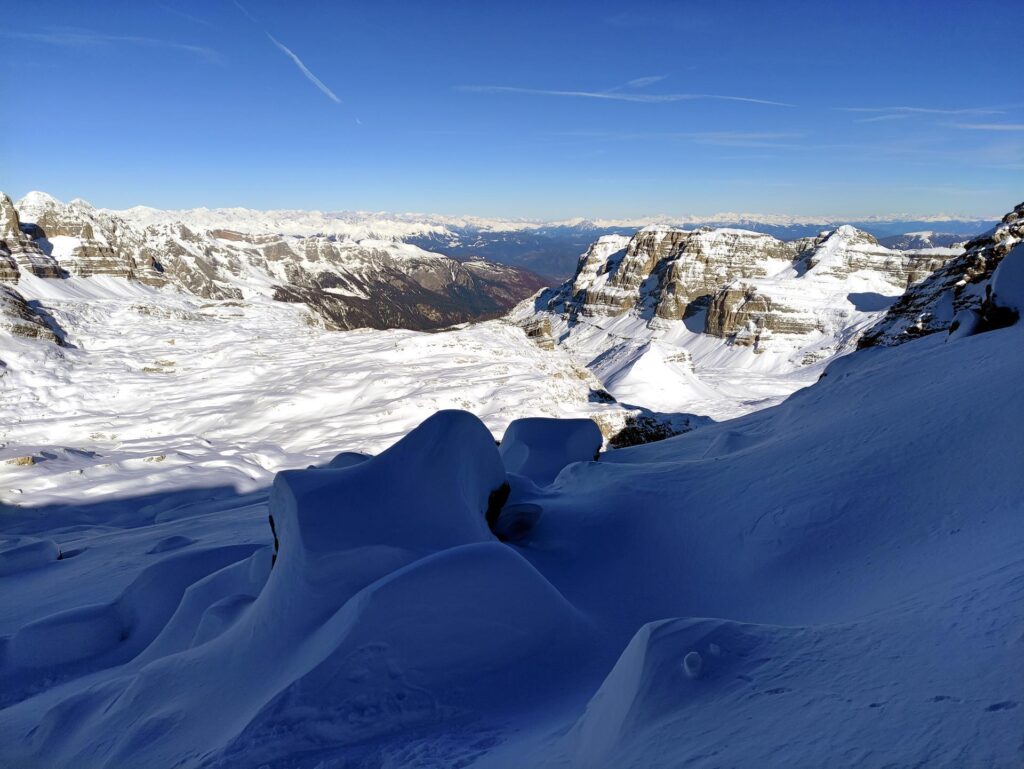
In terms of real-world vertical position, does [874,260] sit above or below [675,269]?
above

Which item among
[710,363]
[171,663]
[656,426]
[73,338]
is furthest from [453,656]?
[710,363]

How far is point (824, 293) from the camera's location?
141 metres

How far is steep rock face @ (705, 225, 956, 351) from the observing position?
131m

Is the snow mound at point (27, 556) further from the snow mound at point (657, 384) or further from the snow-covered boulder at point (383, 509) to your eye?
the snow mound at point (657, 384)

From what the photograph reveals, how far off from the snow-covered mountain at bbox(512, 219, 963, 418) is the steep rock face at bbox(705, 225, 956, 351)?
10.4 inches

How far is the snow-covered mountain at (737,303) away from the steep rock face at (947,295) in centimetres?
4142

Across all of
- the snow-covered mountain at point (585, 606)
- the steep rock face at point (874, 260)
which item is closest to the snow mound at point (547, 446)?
the snow-covered mountain at point (585, 606)

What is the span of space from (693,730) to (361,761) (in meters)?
2.85

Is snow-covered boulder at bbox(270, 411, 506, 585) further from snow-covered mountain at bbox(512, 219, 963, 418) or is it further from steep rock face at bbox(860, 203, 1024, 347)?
snow-covered mountain at bbox(512, 219, 963, 418)

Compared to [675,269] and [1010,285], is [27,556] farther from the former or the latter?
[675,269]

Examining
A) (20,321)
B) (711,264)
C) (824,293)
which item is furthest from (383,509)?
(711,264)

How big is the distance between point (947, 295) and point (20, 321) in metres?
80.1

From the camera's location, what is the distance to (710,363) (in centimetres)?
13275

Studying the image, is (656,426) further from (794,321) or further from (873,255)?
(873,255)
